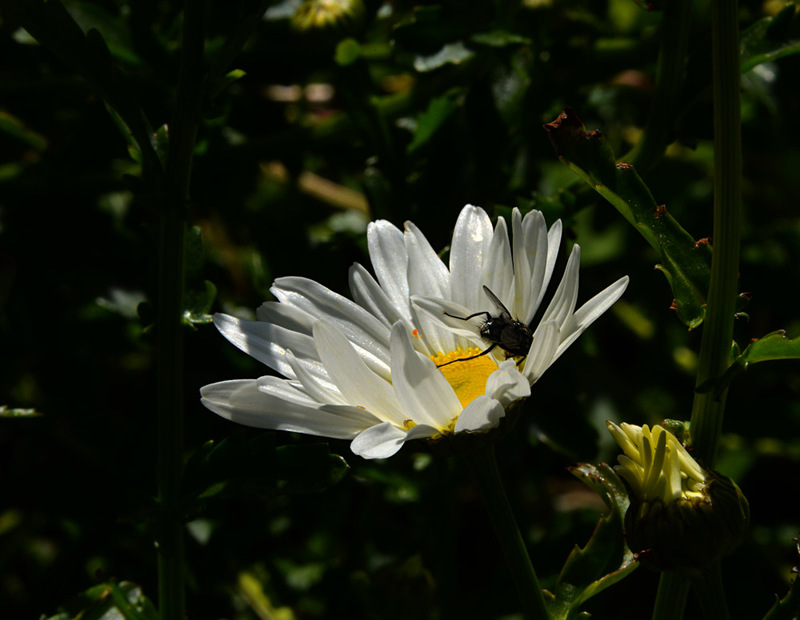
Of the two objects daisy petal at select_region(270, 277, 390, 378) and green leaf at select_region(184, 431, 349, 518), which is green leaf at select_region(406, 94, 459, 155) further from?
green leaf at select_region(184, 431, 349, 518)

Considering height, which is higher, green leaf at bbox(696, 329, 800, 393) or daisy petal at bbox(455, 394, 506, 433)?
daisy petal at bbox(455, 394, 506, 433)

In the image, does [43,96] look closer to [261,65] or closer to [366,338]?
[261,65]

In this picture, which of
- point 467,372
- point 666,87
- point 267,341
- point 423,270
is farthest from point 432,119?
point 267,341

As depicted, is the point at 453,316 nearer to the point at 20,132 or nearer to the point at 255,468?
the point at 255,468

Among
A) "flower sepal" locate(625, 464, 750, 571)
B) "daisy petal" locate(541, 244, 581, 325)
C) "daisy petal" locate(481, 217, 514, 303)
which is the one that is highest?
"daisy petal" locate(481, 217, 514, 303)

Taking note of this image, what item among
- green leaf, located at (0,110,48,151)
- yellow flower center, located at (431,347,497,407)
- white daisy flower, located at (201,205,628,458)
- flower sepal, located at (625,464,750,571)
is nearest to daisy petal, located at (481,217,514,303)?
white daisy flower, located at (201,205,628,458)

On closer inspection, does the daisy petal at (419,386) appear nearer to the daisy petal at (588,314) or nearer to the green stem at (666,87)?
the daisy petal at (588,314)

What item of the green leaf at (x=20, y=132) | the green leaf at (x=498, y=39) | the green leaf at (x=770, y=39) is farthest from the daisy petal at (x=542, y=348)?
the green leaf at (x=20, y=132)
